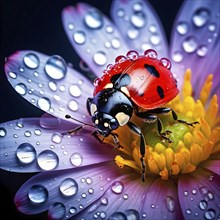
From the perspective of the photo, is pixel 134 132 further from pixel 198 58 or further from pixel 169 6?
pixel 169 6

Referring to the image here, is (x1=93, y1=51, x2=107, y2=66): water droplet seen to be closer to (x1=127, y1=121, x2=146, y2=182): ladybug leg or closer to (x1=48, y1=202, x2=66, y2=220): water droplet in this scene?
(x1=127, y1=121, x2=146, y2=182): ladybug leg

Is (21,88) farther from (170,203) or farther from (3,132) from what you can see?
(170,203)

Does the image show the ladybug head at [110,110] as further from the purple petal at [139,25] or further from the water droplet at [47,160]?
the purple petal at [139,25]

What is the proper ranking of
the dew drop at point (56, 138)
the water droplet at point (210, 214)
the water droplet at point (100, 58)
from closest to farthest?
the water droplet at point (210, 214)
the dew drop at point (56, 138)
the water droplet at point (100, 58)

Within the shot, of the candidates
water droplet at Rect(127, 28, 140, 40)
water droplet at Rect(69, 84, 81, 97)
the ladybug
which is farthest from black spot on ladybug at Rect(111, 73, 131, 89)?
water droplet at Rect(127, 28, 140, 40)

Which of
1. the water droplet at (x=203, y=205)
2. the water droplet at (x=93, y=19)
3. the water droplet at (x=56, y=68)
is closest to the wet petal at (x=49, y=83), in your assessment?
the water droplet at (x=56, y=68)

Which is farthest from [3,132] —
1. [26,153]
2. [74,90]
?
[74,90]

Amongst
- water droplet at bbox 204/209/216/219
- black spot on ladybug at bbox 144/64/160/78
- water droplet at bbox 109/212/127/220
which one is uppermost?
black spot on ladybug at bbox 144/64/160/78
